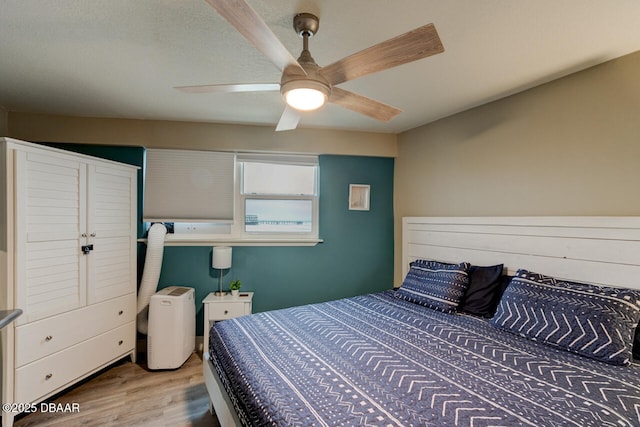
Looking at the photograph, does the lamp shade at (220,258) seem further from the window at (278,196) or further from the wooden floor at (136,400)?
the wooden floor at (136,400)

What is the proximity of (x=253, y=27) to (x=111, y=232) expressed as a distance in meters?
2.35

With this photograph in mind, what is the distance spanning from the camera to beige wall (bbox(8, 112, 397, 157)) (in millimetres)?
2875

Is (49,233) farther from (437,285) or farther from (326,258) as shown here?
(437,285)

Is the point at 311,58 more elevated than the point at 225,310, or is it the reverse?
the point at 311,58

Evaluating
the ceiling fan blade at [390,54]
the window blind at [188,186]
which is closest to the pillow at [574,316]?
the ceiling fan blade at [390,54]

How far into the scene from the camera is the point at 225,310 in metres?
2.94

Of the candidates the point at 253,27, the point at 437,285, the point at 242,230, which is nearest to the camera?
the point at 253,27

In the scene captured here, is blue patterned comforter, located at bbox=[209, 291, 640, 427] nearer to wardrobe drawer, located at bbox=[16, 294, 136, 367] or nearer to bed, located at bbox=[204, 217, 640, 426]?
bed, located at bbox=[204, 217, 640, 426]

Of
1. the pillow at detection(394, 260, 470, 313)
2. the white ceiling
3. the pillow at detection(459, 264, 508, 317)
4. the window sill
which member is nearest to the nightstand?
the window sill

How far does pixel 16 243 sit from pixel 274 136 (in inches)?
86.6

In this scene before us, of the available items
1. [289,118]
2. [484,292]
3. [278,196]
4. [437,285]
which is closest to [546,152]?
[484,292]

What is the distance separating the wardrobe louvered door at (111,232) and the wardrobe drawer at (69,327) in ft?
0.32

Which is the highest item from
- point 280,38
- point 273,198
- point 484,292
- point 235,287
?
point 280,38

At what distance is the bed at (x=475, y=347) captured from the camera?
3.94 ft
